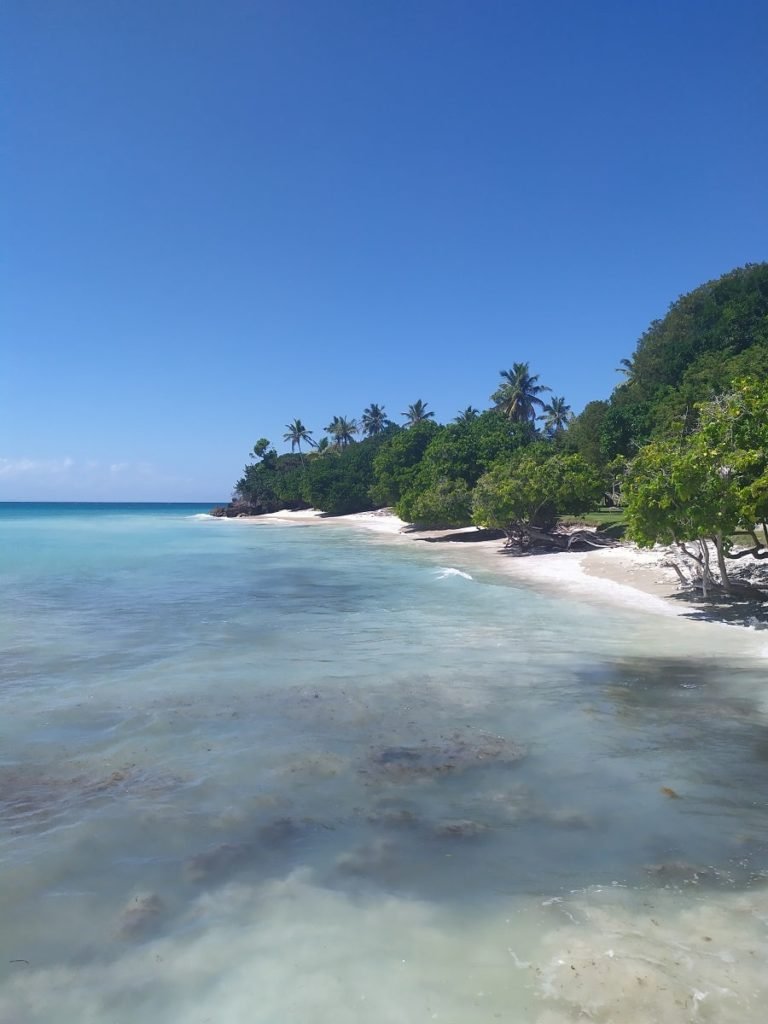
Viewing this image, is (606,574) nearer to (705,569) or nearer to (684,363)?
(705,569)

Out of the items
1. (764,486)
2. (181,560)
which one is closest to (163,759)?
(764,486)

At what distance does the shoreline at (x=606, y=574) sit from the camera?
1656cm

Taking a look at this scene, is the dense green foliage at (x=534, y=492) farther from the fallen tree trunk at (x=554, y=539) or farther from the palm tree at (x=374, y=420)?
the palm tree at (x=374, y=420)

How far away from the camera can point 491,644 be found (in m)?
13.4

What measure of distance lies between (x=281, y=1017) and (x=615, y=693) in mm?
7217

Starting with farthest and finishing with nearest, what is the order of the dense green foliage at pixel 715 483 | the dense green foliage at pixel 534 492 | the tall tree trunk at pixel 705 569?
1. the dense green foliage at pixel 534 492
2. the tall tree trunk at pixel 705 569
3. the dense green foliage at pixel 715 483

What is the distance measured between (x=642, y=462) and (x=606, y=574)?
7720mm

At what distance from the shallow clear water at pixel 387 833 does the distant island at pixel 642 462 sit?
10.7 feet

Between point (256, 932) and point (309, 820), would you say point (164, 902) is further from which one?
point (309, 820)

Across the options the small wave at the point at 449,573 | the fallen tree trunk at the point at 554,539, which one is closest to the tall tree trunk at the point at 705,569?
the small wave at the point at 449,573

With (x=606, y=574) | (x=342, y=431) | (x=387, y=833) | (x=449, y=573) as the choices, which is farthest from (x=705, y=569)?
(x=342, y=431)

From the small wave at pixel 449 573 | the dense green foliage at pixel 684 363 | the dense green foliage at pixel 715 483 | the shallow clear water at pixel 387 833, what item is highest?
the dense green foliage at pixel 684 363

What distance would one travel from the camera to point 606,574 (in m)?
22.5

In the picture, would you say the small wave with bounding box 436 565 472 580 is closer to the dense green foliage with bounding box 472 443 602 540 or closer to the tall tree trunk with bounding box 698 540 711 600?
the dense green foliage with bounding box 472 443 602 540
